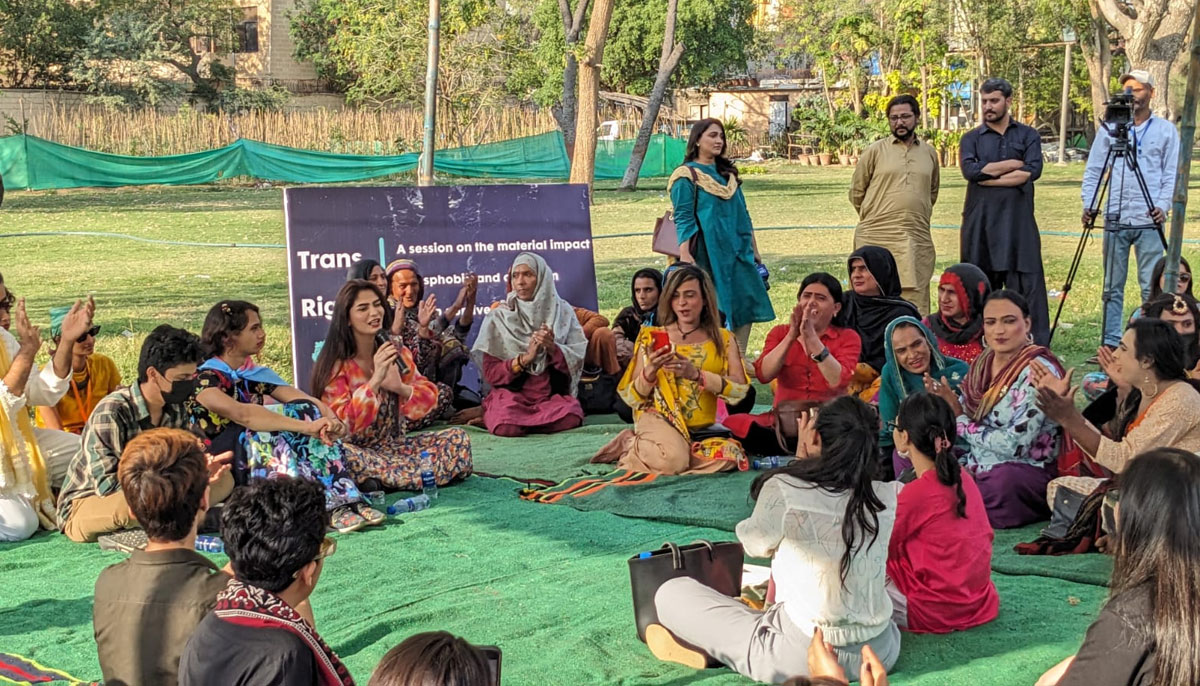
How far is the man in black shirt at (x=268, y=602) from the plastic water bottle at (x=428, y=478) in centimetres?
288

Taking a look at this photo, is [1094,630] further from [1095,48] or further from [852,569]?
[1095,48]

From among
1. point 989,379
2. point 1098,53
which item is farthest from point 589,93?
point 989,379

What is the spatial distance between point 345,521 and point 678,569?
190 cm

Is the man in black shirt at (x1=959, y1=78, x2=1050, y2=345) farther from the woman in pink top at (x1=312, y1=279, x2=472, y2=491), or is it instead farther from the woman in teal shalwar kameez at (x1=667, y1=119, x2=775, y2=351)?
the woman in pink top at (x1=312, y1=279, x2=472, y2=491)

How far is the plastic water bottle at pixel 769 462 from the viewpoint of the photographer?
655 centimetres

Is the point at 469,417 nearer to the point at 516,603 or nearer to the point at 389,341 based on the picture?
the point at 389,341

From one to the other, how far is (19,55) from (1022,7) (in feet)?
91.8

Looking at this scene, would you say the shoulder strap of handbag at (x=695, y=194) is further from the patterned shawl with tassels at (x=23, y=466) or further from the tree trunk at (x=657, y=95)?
the tree trunk at (x=657, y=95)

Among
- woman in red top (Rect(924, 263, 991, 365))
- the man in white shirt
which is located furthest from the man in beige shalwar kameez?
the man in white shirt

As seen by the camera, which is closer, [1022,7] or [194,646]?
[194,646]

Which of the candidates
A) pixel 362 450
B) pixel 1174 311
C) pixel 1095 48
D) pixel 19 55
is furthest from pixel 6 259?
pixel 1095 48

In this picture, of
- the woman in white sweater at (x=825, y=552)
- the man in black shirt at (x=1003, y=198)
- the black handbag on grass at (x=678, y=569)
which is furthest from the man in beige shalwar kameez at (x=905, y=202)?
the woman in white sweater at (x=825, y=552)

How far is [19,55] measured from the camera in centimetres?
3456

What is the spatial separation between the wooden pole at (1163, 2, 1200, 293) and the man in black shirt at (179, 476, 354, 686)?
445cm
